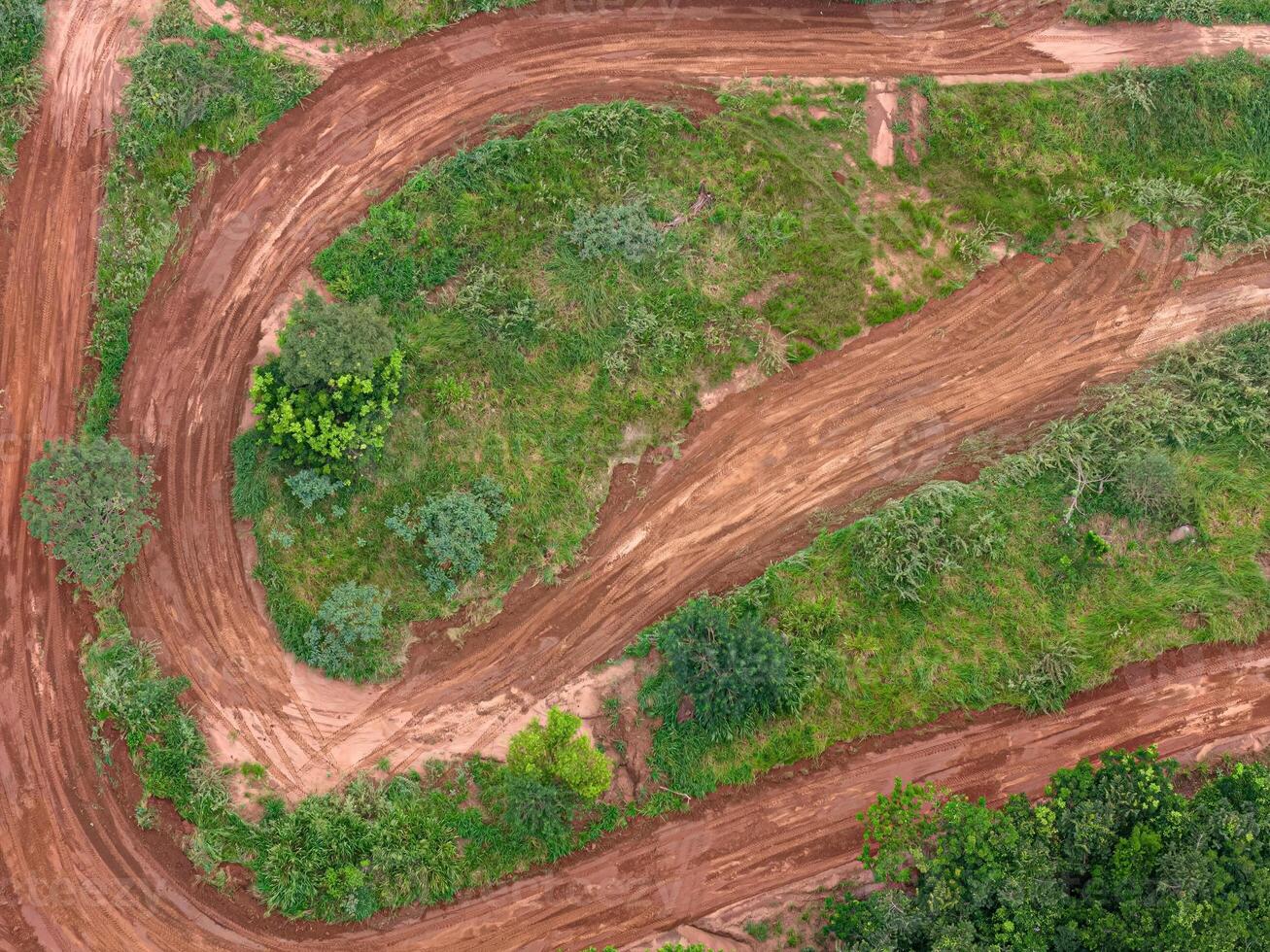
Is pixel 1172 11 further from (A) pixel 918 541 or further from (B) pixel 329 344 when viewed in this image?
(B) pixel 329 344

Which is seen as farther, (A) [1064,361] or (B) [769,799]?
(A) [1064,361]

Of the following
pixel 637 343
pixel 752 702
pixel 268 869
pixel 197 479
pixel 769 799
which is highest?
pixel 197 479

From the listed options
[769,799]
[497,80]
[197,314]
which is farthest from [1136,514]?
[197,314]

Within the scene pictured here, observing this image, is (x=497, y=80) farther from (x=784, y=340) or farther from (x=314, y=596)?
(x=314, y=596)

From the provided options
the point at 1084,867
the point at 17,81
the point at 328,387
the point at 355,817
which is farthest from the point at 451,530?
the point at 1084,867

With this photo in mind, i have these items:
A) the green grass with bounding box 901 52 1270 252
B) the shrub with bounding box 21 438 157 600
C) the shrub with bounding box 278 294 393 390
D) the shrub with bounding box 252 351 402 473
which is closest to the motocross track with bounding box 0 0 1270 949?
the green grass with bounding box 901 52 1270 252

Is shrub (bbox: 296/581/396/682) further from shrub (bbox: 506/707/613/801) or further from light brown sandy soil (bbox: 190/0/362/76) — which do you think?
light brown sandy soil (bbox: 190/0/362/76)
